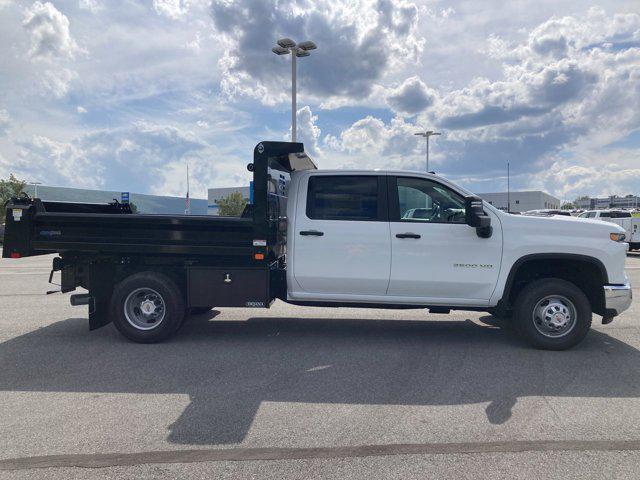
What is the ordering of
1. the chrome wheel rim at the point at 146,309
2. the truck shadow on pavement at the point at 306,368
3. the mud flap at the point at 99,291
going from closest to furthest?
the truck shadow on pavement at the point at 306,368
the chrome wheel rim at the point at 146,309
the mud flap at the point at 99,291

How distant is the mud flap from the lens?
20.1 ft

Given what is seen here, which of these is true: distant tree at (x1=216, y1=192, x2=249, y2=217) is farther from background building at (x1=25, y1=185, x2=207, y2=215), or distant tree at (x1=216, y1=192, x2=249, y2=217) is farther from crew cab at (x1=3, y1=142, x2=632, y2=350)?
crew cab at (x1=3, y1=142, x2=632, y2=350)

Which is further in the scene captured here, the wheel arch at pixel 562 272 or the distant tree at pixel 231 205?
the distant tree at pixel 231 205

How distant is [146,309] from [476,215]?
162 inches

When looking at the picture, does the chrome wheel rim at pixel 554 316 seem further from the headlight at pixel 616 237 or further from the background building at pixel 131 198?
the background building at pixel 131 198

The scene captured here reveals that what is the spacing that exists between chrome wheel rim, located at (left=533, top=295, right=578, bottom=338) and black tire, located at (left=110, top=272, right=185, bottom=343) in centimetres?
428

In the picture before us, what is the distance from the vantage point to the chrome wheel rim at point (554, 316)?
5727mm

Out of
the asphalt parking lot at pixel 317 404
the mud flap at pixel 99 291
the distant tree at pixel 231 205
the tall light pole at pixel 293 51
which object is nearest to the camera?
the asphalt parking lot at pixel 317 404

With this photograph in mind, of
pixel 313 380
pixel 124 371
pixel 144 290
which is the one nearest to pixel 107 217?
pixel 144 290

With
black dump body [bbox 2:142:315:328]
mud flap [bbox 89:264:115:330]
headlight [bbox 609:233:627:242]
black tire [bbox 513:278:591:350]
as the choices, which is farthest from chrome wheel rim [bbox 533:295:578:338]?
mud flap [bbox 89:264:115:330]

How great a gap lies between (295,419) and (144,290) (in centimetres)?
302

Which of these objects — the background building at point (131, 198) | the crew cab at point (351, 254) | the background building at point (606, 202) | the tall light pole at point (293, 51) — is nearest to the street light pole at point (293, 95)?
the tall light pole at point (293, 51)

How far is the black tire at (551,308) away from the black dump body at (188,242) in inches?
115

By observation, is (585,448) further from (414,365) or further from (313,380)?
(313,380)
